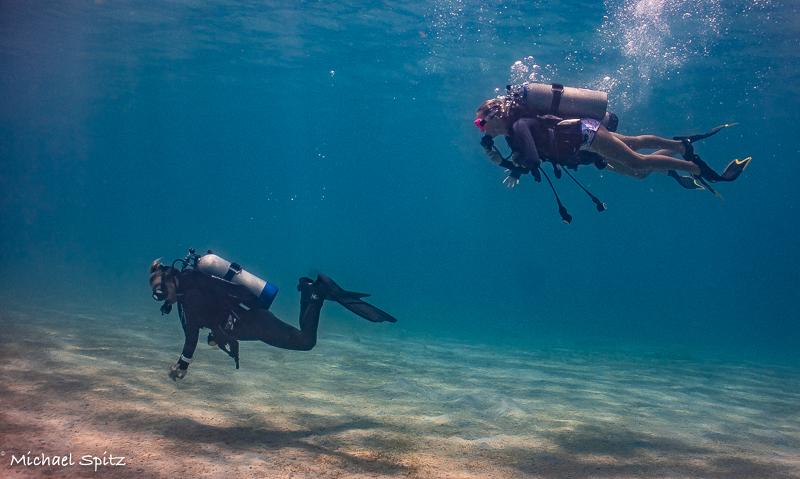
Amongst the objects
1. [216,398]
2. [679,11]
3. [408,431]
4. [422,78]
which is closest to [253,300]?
[216,398]

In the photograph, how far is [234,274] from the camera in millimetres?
5172

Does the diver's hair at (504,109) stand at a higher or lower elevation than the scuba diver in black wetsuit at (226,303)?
higher

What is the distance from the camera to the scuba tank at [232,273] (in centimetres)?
511

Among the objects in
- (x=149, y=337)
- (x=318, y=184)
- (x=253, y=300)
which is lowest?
(x=149, y=337)

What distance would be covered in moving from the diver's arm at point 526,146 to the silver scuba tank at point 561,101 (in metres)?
0.40

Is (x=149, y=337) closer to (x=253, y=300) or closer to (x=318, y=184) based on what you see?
(x=253, y=300)

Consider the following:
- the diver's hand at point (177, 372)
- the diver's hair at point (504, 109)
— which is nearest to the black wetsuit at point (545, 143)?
the diver's hair at point (504, 109)

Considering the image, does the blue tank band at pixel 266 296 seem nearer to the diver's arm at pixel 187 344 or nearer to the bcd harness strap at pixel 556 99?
the diver's arm at pixel 187 344

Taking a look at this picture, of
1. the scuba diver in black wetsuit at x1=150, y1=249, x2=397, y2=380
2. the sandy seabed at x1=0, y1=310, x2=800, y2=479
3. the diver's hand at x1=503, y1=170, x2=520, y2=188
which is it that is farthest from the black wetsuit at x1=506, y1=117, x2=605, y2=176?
the sandy seabed at x1=0, y1=310, x2=800, y2=479

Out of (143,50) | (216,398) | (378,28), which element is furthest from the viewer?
(143,50)

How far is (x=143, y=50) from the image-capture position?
28.3 metres

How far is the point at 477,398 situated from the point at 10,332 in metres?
10.9

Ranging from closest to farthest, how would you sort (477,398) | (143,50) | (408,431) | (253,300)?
(408,431) → (253,300) → (477,398) → (143,50)

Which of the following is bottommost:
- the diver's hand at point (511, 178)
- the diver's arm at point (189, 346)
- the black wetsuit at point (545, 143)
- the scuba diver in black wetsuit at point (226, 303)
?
the diver's arm at point (189, 346)
